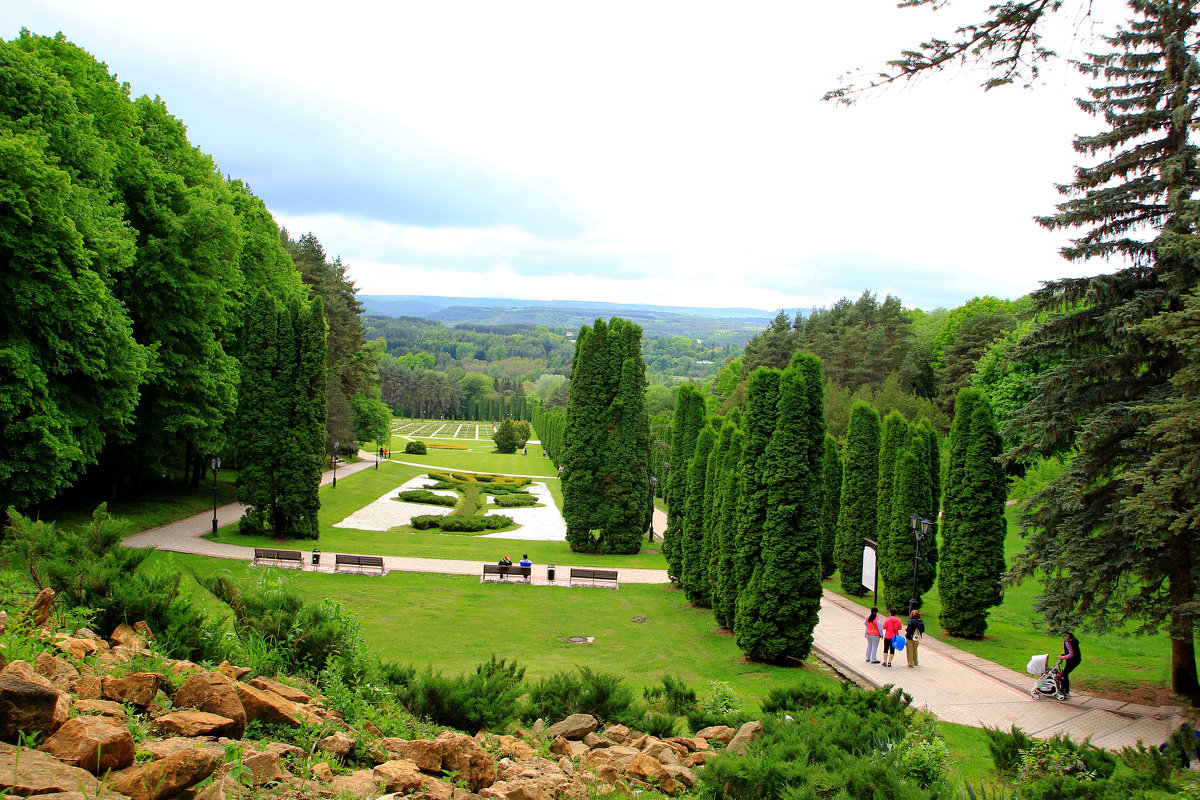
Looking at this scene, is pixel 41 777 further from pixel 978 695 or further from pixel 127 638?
pixel 978 695

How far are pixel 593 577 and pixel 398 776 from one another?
17.1 metres

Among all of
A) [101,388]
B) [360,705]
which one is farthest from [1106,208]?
[101,388]

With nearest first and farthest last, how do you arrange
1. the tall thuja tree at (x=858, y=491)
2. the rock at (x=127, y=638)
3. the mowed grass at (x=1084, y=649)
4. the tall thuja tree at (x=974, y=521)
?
1. the rock at (x=127, y=638)
2. the mowed grass at (x=1084, y=649)
3. the tall thuja tree at (x=974, y=521)
4. the tall thuja tree at (x=858, y=491)

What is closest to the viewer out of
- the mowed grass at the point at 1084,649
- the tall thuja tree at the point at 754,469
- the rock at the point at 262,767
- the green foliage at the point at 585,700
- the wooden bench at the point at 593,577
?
the rock at the point at 262,767

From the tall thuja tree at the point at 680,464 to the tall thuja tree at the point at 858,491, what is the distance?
5.27 meters

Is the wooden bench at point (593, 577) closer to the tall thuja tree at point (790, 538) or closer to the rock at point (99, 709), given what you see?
the tall thuja tree at point (790, 538)

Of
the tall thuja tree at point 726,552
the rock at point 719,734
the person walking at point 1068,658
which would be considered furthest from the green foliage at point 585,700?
the person walking at point 1068,658

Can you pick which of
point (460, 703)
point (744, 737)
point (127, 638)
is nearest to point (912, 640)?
point (744, 737)

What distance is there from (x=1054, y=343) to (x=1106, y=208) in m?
2.51

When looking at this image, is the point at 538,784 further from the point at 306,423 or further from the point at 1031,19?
the point at 306,423

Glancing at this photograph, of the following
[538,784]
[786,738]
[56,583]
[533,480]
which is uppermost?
[56,583]

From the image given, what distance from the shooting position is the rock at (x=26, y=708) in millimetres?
3895

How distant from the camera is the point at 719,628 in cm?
1767

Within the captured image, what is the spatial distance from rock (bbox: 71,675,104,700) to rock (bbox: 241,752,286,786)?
50.0 inches
